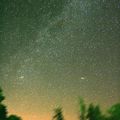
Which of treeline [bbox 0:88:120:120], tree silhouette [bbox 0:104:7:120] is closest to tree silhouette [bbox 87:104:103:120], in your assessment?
treeline [bbox 0:88:120:120]

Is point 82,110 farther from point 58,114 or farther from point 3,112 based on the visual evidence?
point 3,112

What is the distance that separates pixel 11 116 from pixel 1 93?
30.0 inches

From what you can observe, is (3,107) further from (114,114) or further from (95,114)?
(114,114)

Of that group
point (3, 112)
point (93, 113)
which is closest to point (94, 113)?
point (93, 113)

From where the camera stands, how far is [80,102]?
4988mm

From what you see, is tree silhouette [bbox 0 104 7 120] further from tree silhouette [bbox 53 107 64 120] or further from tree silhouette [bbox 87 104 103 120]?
tree silhouette [bbox 87 104 103 120]

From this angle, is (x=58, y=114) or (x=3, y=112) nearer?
(x=58, y=114)

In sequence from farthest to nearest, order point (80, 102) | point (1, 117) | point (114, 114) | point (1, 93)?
1. point (1, 93)
2. point (1, 117)
3. point (80, 102)
4. point (114, 114)

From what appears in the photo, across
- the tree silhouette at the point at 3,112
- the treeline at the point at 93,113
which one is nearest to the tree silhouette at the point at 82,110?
the treeline at the point at 93,113

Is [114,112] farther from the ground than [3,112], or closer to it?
closer to it

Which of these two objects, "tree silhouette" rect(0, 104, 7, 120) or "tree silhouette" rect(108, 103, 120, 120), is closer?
"tree silhouette" rect(108, 103, 120, 120)

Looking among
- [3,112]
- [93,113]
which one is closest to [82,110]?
[93,113]

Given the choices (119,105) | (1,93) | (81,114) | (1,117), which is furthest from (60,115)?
(1,93)

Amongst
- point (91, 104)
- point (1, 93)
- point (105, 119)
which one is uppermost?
point (1, 93)
